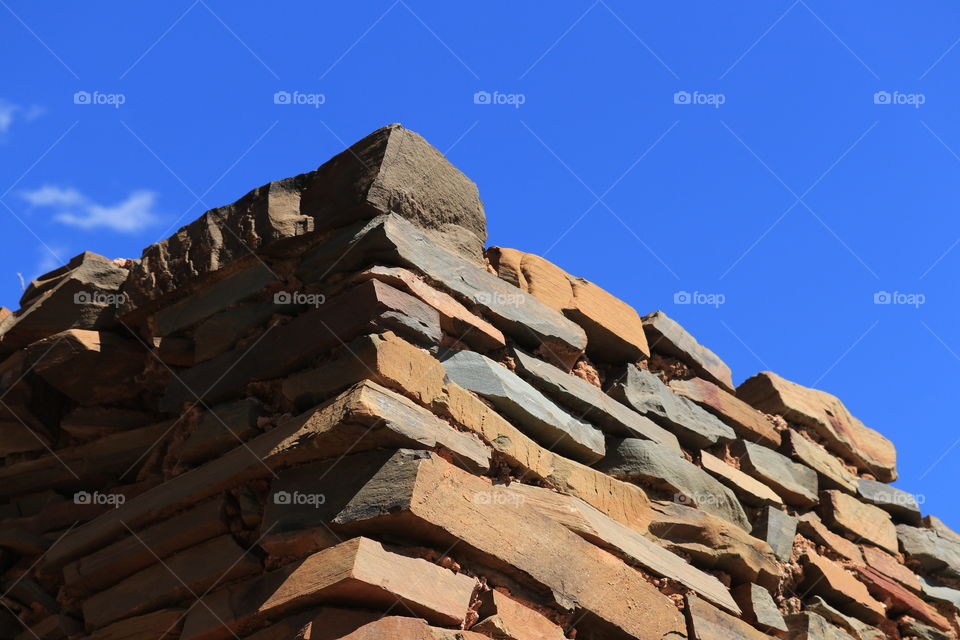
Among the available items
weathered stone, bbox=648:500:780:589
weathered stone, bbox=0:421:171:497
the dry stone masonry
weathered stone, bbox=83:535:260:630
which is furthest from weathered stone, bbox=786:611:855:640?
weathered stone, bbox=0:421:171:497

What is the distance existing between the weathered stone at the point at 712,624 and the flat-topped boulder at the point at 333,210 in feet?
5.46

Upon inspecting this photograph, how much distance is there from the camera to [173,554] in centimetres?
398

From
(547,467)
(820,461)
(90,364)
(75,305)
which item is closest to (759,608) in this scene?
(547,467)

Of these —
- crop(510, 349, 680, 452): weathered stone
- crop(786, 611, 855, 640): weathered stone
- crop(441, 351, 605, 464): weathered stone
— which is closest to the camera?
crop(441, 351, 605, 464): weathered stone

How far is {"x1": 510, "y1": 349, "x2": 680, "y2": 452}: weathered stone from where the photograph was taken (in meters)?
4.55

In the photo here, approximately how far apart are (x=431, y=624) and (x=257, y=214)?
194cm

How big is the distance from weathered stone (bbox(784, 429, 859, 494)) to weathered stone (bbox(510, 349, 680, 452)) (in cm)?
116

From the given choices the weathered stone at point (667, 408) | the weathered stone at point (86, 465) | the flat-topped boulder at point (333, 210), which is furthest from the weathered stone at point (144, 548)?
the weathered stone at point (667, 408)

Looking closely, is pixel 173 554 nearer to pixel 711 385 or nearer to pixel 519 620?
pixel 519 620

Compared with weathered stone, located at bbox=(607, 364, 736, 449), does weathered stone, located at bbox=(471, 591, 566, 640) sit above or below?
below

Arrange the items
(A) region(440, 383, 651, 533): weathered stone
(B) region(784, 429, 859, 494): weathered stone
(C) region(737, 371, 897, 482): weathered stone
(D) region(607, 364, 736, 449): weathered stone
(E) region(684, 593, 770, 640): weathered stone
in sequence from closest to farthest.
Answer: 1. (A) region(440, 383, 651, 533): weathered stone
2. (E) region(684, 593, 770, 640): weathered stone
3. (D) region(607, 364, 736, 449): weathered stone
4. (B) region(784, 429, 859, 494): weathered stone
5. (C) region(737, 371, 897, 482): weathered stone

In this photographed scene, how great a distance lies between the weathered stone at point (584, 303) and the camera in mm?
4961

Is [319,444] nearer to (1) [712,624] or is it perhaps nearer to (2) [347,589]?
(2) [347,589]

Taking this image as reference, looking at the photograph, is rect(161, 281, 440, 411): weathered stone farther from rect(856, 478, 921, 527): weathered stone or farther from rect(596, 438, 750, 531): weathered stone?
rect(856, 478, 921, 527): weathered stone
